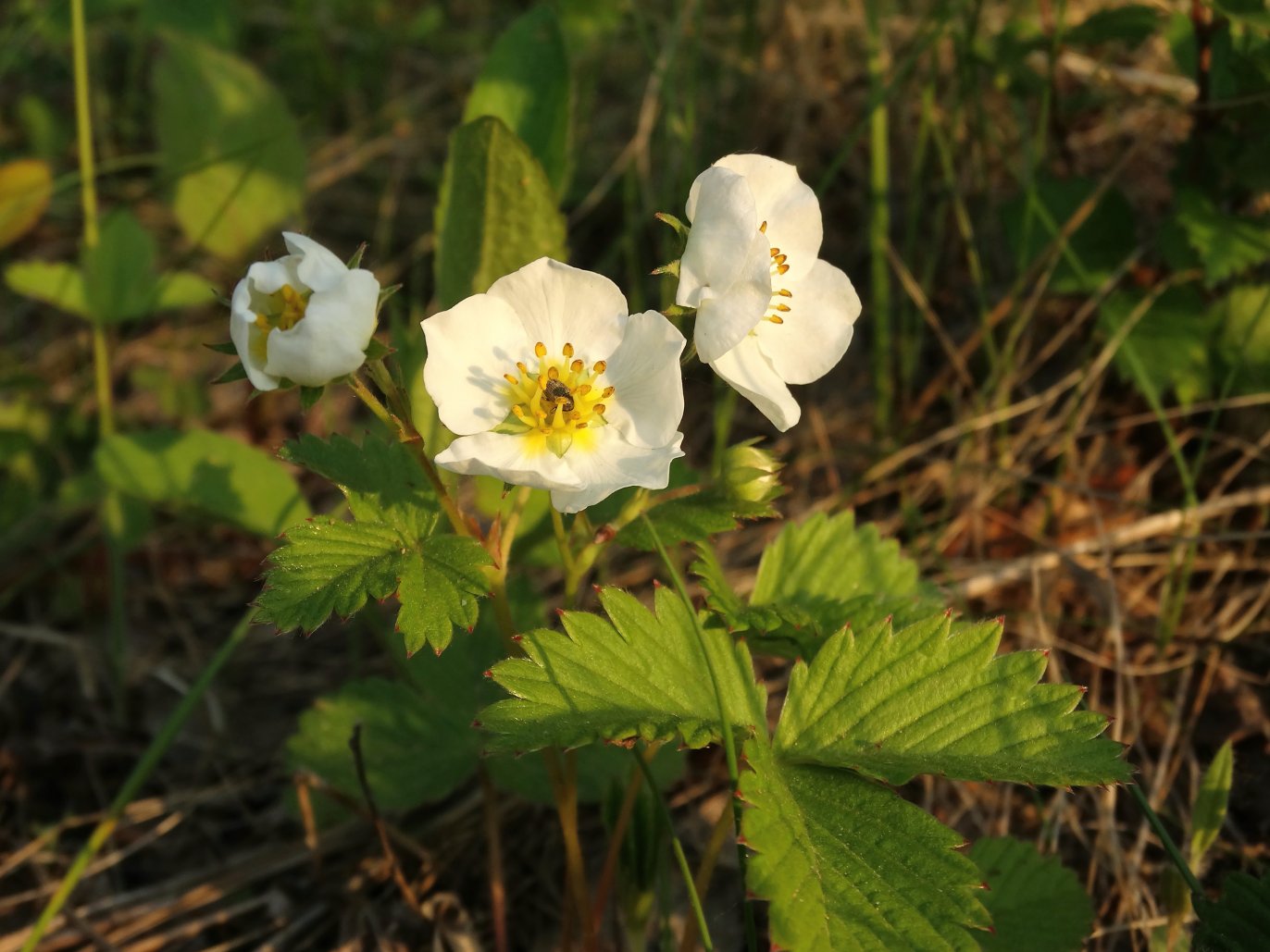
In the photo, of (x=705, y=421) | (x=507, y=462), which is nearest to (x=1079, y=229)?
(x=705, y=421)

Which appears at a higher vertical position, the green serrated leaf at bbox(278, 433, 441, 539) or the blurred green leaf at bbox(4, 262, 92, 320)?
the green serrated leaf at bbox(278, 433, 441, 539)

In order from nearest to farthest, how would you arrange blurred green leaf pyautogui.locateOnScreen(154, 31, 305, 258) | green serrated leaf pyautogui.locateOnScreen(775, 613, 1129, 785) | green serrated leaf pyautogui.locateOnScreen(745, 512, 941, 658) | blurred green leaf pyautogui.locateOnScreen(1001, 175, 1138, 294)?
1. green serrated leaf pyautogui.locateOnScreen(775, 613, 1129, 785)
2. green serrated leaf pyautogui.locateOnScreen(745, 512, 941, 658)
3. blurred green leaf pyautogui.locateOnScreen(1001, 175, 1138, 294)
4. blurred green leaf pyautogui.locateOnScreen(154, 31, 305, 258)

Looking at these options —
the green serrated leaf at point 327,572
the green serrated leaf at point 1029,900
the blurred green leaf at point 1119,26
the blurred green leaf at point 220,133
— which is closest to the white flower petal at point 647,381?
the green serrated leaf at point 327,572

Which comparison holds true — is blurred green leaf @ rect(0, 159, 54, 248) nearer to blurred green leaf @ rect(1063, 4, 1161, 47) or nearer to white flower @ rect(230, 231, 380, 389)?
white flower @ rect(230, 231, 380, 389)

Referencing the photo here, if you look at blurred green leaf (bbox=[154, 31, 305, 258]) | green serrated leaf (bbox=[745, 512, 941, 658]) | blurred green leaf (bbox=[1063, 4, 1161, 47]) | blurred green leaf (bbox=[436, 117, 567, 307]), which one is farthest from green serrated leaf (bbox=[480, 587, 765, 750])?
blurred green leaf (bbox=[154, 31, 305, 258])

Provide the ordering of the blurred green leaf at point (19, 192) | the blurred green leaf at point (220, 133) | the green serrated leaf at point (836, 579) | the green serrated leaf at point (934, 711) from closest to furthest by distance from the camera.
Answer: the green serrated leaf at point (934, 711) → the green serrated leaf at point (836, 579) → the blurred green leaf at point (19, 192) → the blurred green leaf at point (220, 133)

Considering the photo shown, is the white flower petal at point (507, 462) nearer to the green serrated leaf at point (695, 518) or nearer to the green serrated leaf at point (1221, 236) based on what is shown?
the green serrated leaf at point (695, 518)

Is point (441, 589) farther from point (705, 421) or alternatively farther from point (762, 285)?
point (705, 421)
